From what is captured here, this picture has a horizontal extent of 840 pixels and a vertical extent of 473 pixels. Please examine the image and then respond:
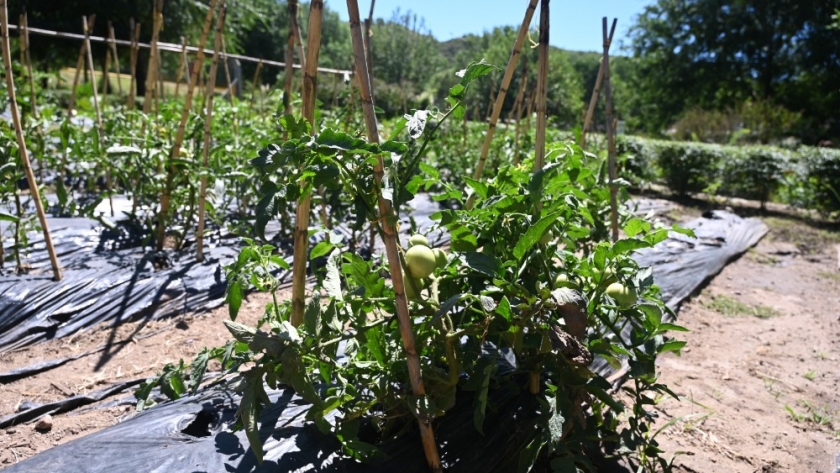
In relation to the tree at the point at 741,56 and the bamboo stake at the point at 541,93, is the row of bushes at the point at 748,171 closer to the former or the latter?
the bamboo stake at the point at 541,93

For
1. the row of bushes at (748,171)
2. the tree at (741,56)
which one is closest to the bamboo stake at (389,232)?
the row of bushes at (748,171)

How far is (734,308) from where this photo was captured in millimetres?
3990

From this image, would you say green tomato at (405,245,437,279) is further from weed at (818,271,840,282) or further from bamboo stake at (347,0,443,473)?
weed at (818,271,840,282)

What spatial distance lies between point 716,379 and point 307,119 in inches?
93.9

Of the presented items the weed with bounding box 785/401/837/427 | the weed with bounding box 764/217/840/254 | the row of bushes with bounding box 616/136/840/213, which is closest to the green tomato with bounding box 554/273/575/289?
the weed with bounding box 785/401/837/427

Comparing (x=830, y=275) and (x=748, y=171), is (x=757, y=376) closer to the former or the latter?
(x=830, y=275)

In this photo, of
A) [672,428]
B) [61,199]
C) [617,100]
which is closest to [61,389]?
[61,199]

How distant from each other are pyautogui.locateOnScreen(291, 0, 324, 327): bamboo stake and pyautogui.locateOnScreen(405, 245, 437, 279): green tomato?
0.29 metres

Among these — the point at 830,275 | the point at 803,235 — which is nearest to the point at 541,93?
the point at 830,275

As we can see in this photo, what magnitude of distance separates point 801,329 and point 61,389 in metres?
4.01

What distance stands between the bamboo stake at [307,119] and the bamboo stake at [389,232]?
0.60 ft

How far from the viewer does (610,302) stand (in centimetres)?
148

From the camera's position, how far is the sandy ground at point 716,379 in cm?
213

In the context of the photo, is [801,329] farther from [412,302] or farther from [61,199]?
[61,199]
